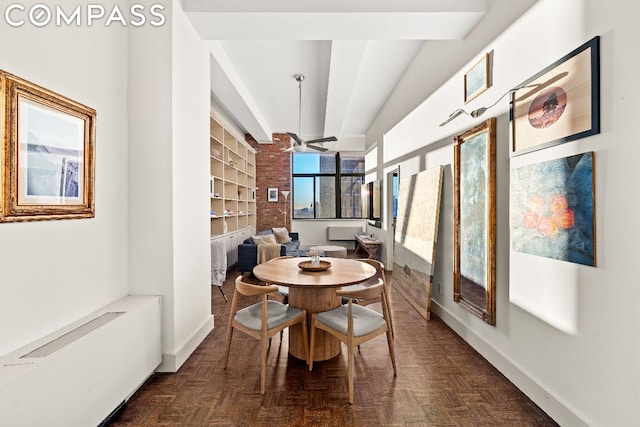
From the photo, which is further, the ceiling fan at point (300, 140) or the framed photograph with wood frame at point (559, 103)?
the ceiling fan at point (300, 140)

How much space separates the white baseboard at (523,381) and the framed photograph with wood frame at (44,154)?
3.14 m

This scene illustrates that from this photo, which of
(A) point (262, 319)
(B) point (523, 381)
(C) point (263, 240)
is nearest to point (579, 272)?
(B) point (523, 381)

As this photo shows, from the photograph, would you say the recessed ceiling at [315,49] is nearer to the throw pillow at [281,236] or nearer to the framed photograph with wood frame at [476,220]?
the framed photograph with wood frame at [476,220]

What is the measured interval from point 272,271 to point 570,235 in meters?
2.11

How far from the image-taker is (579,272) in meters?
1.73

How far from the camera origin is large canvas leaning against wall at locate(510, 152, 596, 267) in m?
1.66

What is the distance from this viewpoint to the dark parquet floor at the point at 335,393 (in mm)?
1921

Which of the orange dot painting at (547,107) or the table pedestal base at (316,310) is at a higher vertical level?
the orange dot painting at (547,107)

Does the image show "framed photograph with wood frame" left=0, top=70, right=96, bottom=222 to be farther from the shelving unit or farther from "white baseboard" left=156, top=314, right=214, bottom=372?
the shelving unit

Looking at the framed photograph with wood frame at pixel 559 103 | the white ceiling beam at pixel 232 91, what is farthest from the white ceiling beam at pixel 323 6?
the framed photograph with wood frame at pixel 559 103

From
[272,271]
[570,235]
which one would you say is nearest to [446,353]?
[570,235]

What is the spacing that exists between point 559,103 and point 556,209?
632mm

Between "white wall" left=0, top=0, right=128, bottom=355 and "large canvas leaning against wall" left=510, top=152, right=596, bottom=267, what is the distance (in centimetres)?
294

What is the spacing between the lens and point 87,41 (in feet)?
6.67
